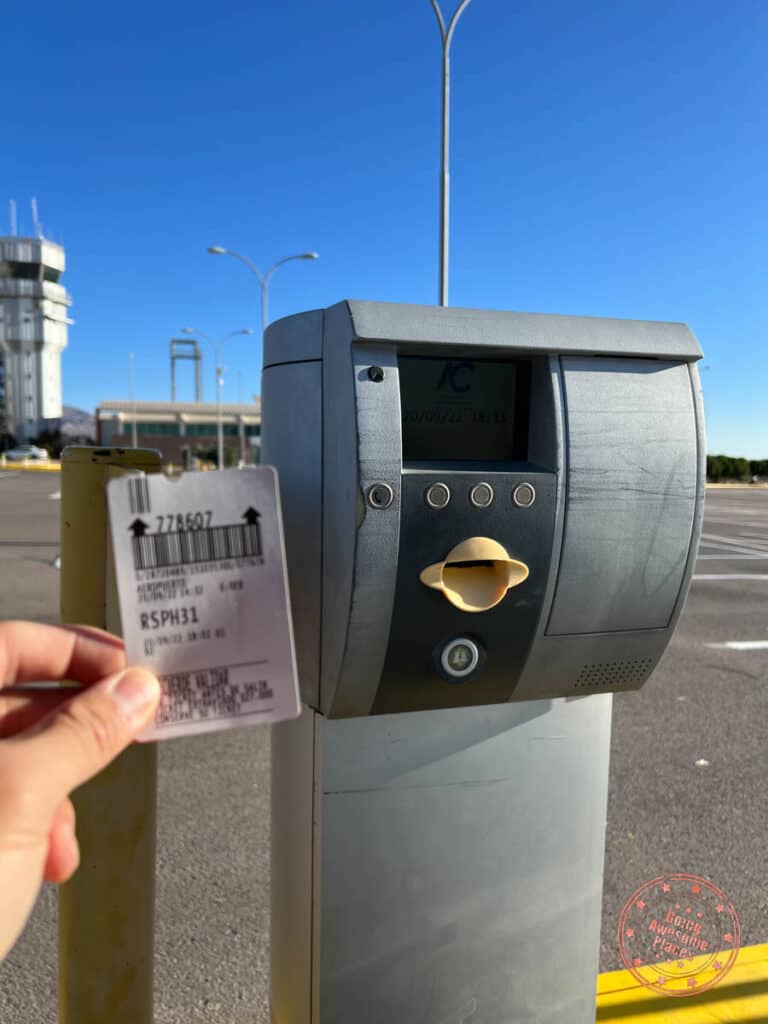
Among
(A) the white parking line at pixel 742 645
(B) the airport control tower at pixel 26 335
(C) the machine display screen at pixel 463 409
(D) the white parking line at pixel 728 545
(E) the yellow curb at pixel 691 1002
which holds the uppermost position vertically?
(B) the airport control tower at pixel 26 335

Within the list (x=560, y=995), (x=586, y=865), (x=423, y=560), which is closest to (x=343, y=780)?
(x=423, y=560)

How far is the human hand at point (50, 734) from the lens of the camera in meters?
0.73

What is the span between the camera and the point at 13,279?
7281 cm

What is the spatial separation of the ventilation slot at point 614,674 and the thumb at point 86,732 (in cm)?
99

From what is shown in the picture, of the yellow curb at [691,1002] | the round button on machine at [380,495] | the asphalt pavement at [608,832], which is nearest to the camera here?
the round button on machine at [380,495]

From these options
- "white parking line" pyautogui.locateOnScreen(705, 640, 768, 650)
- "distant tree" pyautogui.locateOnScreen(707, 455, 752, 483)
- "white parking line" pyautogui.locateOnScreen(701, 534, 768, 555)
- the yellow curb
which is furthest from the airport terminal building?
the yellow curb

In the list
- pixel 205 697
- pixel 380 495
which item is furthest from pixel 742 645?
pixel 205 697

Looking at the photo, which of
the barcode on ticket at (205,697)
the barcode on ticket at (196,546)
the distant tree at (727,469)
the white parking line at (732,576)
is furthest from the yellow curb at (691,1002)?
the distant tree at (727,469)

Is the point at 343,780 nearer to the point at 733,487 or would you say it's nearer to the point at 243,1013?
the point at 243,1013

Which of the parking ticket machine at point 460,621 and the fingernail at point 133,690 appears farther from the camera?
the parking ticket machine at point 460,621

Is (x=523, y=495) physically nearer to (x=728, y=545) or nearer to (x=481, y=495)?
(x=481, y=495)

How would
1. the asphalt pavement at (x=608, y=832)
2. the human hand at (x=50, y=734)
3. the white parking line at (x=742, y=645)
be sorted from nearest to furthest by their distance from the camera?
1. the human hand at (x=50, y=734)
2. the asphalt pavement at (x=608, y=832)
3. the white parking line at (x=742, y=645)

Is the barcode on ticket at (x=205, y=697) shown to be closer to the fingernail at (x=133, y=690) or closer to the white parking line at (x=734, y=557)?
the fingernail at (x=133, y=690)

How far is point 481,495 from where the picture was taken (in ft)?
4.39
